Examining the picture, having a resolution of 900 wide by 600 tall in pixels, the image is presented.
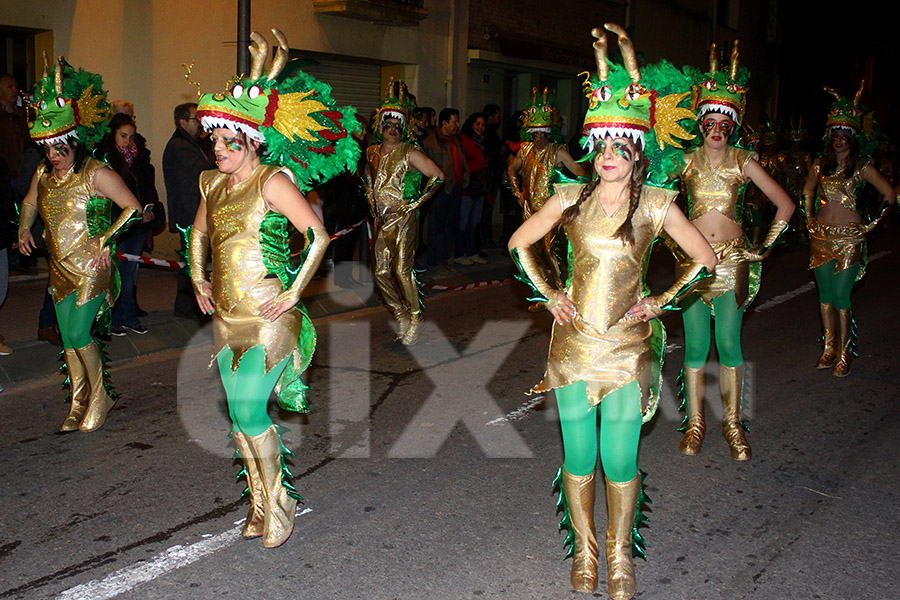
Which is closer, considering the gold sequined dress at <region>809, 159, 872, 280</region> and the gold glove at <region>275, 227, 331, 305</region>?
the gold glove at <region>275, 227, 331, 305</region>

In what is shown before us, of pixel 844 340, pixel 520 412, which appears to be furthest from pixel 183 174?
pixel 844 340

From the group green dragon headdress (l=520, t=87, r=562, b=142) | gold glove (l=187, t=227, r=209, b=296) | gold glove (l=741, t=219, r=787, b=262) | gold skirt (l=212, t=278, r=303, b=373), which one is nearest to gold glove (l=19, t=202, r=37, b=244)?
gold glove (l=187, t=227, r=209, b=296)

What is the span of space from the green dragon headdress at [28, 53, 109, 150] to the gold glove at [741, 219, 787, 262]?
13.6 ft

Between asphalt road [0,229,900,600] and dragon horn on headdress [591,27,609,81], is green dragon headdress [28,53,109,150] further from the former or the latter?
dragon horn on headdress [591,27,609,81]

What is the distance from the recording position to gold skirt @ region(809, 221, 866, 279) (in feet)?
25.4

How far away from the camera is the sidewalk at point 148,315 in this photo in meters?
7.56

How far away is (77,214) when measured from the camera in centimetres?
577

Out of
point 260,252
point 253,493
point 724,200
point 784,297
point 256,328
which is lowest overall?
point 784,297

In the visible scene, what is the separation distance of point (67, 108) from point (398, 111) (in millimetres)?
3227

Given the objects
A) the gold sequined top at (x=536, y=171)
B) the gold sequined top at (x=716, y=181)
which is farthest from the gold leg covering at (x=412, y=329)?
the gold sequined top at (x=716, y=181)

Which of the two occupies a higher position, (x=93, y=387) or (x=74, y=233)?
(x=74, y=233)

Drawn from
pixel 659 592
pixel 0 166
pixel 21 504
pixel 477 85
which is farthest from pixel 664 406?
pixel 477 85

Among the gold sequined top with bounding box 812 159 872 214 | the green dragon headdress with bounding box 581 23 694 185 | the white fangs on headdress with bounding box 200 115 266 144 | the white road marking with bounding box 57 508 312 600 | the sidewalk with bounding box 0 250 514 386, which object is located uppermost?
the green dragon headdress with bounding box 581 23 694 185

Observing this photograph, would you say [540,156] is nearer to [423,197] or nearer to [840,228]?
[423,197]
